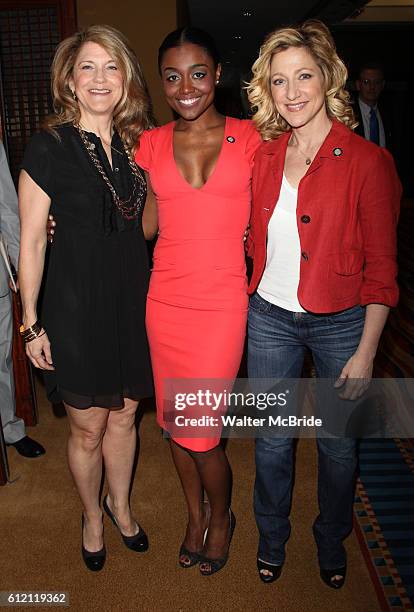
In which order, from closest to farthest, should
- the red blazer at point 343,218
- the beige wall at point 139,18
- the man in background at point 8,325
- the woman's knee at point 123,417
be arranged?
1. the red blazer at point 343,218
2. the woman's knee at point 123,417
3. the man in background at point 8,325
4. the beige wall at point 139,18

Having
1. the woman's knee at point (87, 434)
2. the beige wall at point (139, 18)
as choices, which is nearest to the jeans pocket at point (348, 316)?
the woman's knee at point (87, 434)

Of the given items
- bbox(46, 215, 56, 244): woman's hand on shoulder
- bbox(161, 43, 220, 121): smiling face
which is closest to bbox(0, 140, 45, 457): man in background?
bbox(46, 215, 56, 244): woman's hand on shoulder

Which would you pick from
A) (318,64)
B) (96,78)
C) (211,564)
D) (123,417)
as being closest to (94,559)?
(211,564)

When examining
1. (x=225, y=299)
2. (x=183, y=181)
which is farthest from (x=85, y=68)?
(x=225, y=299)

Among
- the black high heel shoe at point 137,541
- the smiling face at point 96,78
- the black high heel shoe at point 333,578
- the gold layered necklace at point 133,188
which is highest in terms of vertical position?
the smiling face at point 96,78

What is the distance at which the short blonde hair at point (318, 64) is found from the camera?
1.67m

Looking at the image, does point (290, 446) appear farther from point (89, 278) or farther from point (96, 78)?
point (96, 78)

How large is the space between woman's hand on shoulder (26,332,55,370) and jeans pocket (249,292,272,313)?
2.32 ft

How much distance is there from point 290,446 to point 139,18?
143 inches

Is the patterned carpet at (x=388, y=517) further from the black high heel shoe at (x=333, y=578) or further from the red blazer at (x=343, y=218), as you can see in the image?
the red blazer at (x=343, y=218)

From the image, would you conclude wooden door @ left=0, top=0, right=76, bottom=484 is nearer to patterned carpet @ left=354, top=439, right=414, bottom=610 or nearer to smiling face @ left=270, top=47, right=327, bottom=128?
smiling face @ left=270, top=47, right=327, bottom=128

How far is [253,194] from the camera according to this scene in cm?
184

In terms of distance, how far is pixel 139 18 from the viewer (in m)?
4.34

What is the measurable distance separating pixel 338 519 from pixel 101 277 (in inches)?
46.9
